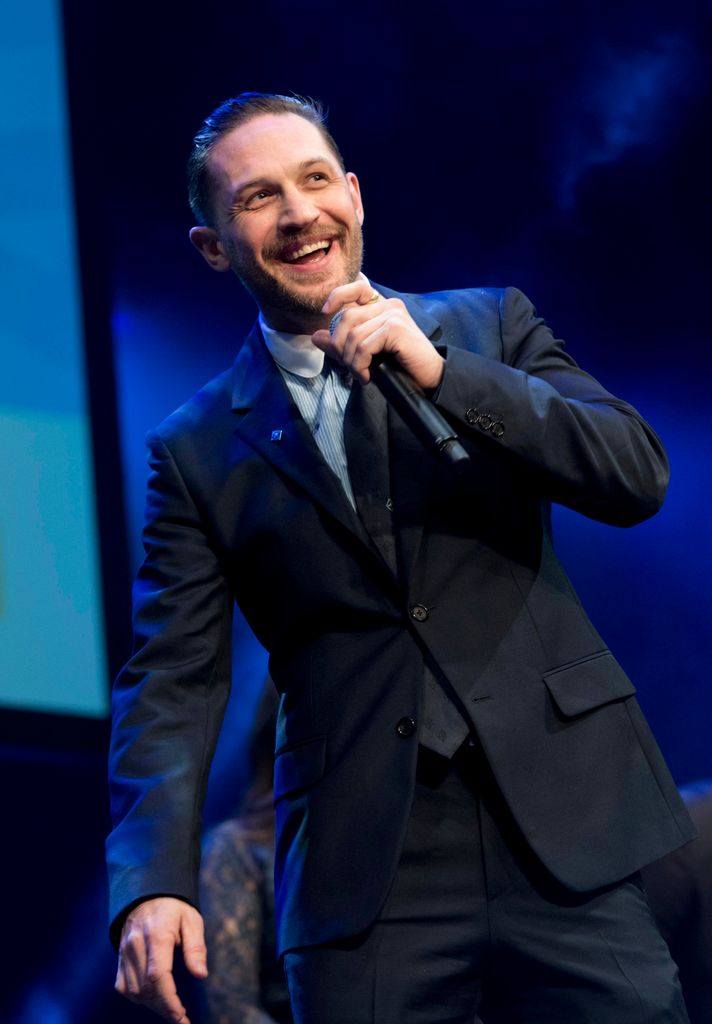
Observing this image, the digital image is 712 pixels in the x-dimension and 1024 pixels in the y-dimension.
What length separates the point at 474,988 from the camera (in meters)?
1.48

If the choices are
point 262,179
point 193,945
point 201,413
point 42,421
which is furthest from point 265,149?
point 42,421

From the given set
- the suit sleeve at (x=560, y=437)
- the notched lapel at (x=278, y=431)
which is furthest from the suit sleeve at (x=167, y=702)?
the suit sleeve at (x=560, y=437)

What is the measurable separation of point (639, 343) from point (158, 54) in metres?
1.34

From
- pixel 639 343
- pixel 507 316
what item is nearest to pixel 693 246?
pixel 639 343

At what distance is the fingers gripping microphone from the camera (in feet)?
4.27

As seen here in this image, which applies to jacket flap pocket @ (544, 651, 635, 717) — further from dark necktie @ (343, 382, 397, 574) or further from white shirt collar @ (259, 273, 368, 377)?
white shirt collar @ (259, 273, 368, 377)

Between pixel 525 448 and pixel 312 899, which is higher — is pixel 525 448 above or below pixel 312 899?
above

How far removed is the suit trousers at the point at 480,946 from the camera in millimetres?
1423

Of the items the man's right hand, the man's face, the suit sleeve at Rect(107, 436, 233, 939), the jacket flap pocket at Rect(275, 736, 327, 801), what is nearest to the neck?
the man's face

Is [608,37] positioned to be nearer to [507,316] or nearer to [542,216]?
[542,216]

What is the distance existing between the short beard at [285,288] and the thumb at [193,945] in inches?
32.4

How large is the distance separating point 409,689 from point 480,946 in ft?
1.02

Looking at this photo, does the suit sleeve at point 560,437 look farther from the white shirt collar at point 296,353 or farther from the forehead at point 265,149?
the forehead at point 265,149

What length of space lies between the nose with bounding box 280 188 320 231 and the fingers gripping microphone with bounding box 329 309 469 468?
1.08ft
